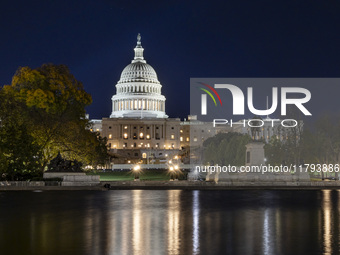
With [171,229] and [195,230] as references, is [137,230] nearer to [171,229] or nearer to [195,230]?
[171,229]

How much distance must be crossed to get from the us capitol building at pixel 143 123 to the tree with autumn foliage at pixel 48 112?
106453 mm

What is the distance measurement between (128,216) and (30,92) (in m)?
34.6

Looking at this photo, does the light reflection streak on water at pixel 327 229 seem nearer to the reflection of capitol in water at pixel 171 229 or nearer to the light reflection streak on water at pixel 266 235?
the reflection of capitol in water at pixel 171 229

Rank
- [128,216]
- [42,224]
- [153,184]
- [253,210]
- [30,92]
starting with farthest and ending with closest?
[30,92]
[153,184]
[253,210]
[128,216]
[42,224]

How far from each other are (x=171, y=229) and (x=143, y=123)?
15907 cm

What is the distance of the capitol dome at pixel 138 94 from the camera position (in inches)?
7274

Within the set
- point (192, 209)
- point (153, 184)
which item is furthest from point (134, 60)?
point (192, 209)

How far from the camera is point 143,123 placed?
17650 centimetres

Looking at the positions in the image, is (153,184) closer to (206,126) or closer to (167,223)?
(167,223)

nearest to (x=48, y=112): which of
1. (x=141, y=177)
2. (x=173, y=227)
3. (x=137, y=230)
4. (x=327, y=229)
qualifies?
(x=141, y=177)

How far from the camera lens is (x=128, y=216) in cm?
2147

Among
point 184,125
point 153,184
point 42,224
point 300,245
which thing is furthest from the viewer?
point 184,125

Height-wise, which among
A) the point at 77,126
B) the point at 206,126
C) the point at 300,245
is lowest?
the point at 300,245

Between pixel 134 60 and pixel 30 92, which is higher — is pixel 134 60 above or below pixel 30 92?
above
